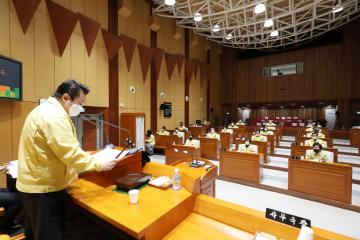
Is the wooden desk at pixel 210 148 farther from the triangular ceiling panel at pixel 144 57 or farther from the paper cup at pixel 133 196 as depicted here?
the paper cup at pixel 133 196

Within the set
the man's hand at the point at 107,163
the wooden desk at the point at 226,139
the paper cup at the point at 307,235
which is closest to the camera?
the paper cup at the point at 307,235

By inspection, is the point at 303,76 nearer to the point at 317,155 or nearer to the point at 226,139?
the point at 226,139

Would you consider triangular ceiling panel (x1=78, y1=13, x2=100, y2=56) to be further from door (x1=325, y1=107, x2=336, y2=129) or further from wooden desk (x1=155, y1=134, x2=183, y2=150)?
door (x1=325, y1=107, x2=336, y2=129)

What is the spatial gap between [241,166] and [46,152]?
12.7 feet

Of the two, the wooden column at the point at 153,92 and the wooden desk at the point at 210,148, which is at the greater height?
the wooden column at the point at 153,92

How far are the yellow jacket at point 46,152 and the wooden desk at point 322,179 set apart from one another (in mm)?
3721

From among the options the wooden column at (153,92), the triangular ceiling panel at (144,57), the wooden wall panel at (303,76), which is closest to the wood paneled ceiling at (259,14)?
the wooden wall panel at (303,76)

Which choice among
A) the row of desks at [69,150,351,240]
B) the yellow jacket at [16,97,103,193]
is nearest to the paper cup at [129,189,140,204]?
the row of desks at [69,150,351,240]

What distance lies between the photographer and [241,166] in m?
4.33

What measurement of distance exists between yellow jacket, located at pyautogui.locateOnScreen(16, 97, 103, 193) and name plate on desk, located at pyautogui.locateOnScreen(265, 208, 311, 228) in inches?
50.9

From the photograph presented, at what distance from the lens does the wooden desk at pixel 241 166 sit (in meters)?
4.13

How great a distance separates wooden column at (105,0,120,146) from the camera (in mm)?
6840

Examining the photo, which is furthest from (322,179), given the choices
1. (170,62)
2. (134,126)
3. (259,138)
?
(170,62)

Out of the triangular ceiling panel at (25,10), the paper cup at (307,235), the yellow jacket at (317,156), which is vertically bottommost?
the yellow jacket at (317,156)
